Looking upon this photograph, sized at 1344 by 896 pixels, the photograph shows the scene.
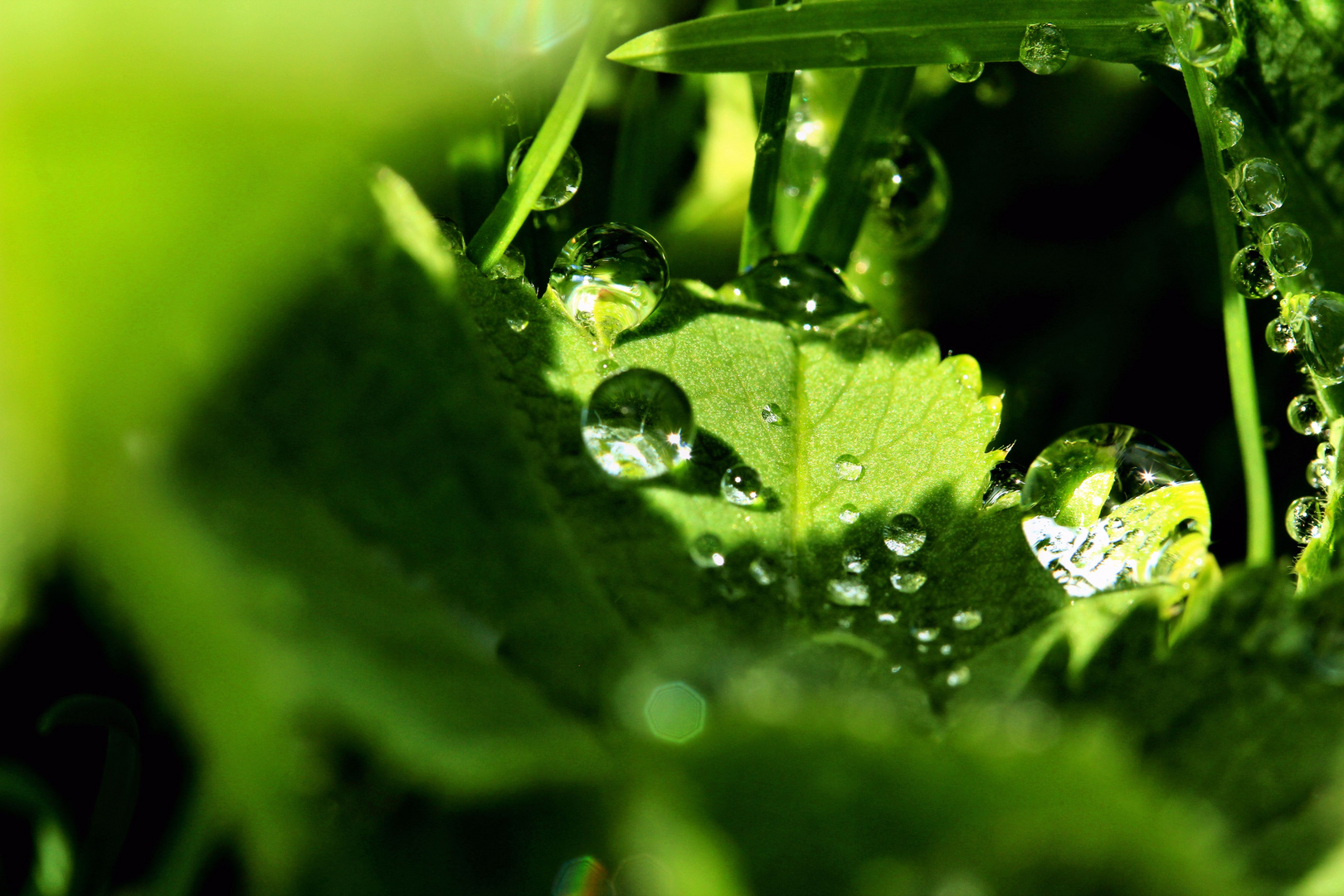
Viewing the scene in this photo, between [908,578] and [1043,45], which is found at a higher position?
[1043,45]

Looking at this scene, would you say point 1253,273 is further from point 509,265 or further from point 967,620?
point 509,265

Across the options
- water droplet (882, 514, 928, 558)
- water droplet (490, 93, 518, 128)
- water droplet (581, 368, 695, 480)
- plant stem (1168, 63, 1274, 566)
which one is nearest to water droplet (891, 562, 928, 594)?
water droplet (882, 514, 928, 558)

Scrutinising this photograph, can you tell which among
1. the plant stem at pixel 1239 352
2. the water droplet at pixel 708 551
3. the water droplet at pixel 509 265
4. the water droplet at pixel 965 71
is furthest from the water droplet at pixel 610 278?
the plant stem at pixel 1239 352

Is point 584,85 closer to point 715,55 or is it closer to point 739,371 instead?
point 715,55

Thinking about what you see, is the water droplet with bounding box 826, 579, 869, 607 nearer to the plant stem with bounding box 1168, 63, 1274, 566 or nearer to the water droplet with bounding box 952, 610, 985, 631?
the water droplet with bounding box 952, 610, 985, 631

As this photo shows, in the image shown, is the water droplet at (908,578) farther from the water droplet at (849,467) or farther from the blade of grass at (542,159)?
the blade of grass at (542,159)

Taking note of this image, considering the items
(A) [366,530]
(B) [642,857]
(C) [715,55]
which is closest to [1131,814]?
(B) [642,857]

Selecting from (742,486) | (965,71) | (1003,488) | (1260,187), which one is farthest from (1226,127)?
(742,486)
